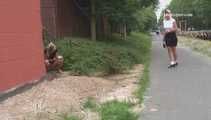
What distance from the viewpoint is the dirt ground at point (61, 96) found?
796cm

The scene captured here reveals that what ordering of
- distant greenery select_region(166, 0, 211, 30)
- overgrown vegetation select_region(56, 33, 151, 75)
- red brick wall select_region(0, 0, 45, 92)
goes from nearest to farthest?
red brick wall select_region(0, 0, 45, 92) → overgrown vegetation select_region(56, 33, 151, 75) → distant greenery select_region(166, 0, 211, 30)

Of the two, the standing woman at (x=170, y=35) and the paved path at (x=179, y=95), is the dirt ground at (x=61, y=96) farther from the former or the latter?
the standing woman at (x=170, y=35)

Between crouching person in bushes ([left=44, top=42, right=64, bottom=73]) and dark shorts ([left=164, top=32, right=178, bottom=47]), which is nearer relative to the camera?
crouching person in bushes ([left=44, top=42, right=64, bottom=73])

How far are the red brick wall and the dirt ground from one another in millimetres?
299

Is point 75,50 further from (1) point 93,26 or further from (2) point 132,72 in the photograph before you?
(1) point 93,26

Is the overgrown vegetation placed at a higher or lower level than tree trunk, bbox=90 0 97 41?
lower

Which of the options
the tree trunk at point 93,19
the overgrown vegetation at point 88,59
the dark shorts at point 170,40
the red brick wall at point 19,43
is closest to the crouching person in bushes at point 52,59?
the overgrown vegetation at point 88,59

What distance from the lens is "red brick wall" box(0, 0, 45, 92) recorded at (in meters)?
9.39

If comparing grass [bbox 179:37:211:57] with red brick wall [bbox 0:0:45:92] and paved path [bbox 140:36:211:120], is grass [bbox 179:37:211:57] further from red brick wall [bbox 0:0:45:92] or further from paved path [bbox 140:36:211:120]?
Answer: red brick wall [bbox 0:0:45:92]

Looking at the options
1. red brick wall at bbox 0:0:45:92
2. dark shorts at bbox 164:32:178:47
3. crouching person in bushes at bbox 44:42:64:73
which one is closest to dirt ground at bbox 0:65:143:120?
red brick wall at bbox 0:0:45:92

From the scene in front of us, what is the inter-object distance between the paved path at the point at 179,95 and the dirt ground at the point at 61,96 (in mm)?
500

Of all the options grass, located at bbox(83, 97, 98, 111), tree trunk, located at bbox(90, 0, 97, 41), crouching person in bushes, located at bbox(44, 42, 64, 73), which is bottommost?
grass, located at bbox(83, 97, 98, 111)

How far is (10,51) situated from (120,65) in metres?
5.74

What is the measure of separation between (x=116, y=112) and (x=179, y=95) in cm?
259
